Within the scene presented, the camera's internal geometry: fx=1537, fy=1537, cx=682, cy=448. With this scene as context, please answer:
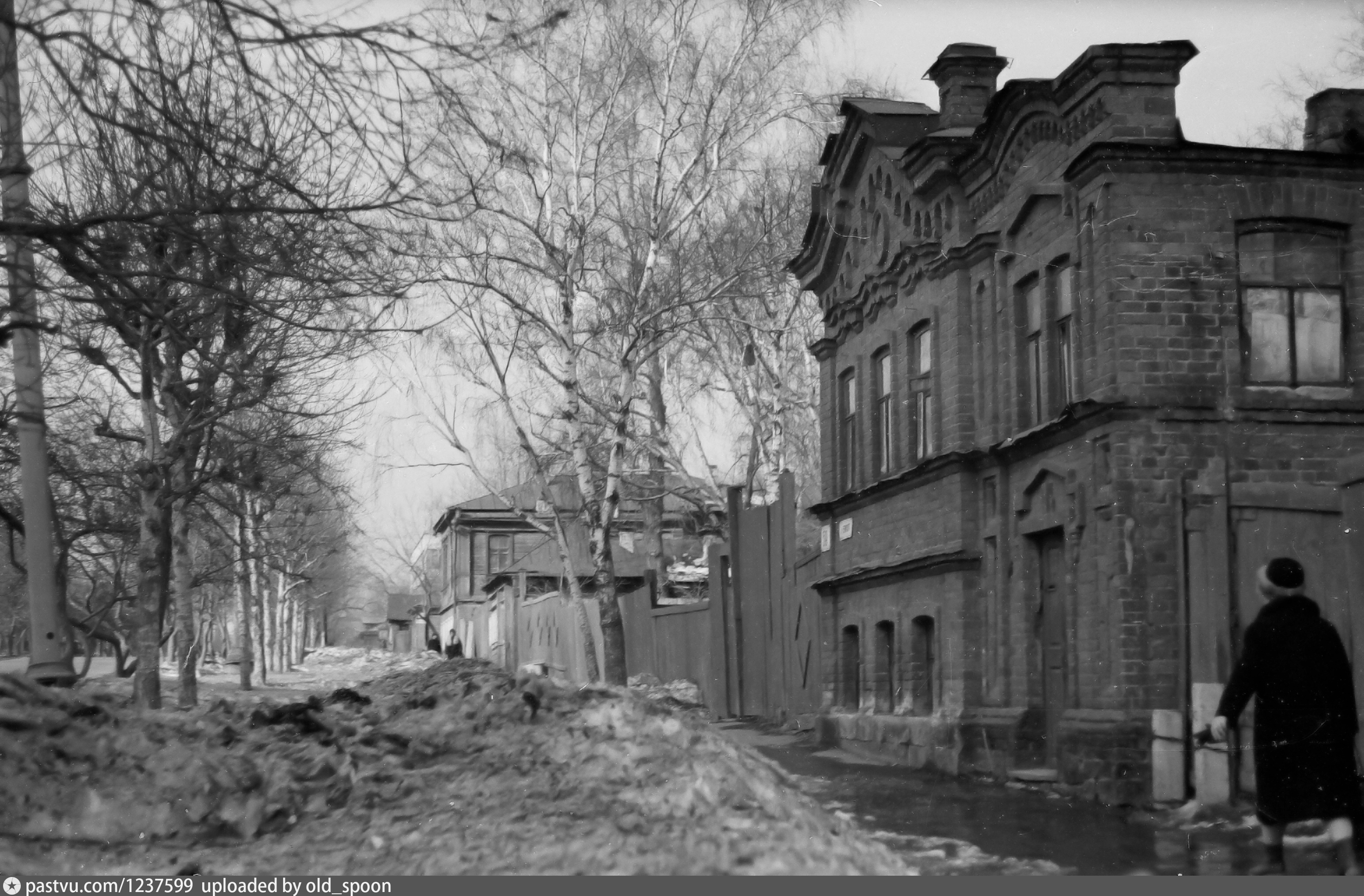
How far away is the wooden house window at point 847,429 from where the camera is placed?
22016mm

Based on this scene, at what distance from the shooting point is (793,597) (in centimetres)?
2411

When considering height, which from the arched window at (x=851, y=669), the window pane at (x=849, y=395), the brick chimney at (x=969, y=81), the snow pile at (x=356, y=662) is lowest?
the snow pile at (x=356, y=662)

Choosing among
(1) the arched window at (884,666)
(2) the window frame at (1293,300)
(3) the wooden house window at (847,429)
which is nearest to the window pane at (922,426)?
(1) the arched window at (884,666)

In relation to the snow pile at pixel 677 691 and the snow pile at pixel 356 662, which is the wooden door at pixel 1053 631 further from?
the snow pile at pixel 356 662

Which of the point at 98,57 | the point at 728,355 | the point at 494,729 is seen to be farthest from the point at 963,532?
the point at 728,355

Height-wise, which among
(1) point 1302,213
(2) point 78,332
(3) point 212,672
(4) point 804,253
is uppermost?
(4) point 804,253

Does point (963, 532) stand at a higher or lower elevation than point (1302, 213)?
lower

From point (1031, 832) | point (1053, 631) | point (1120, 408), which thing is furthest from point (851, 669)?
point (1031, 832)

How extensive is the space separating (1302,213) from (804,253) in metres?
10.5

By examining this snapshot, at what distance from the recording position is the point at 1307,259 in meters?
13.9

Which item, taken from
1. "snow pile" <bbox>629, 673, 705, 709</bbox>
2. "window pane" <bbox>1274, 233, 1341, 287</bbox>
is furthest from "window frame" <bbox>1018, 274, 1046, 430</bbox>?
"snow pile" <bbox>629, 673, 705, 709</bbox>

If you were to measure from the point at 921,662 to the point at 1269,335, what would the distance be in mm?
6493

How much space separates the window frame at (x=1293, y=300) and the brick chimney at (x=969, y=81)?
5335 millimetres

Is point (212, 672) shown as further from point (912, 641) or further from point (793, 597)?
point (912, 641)
